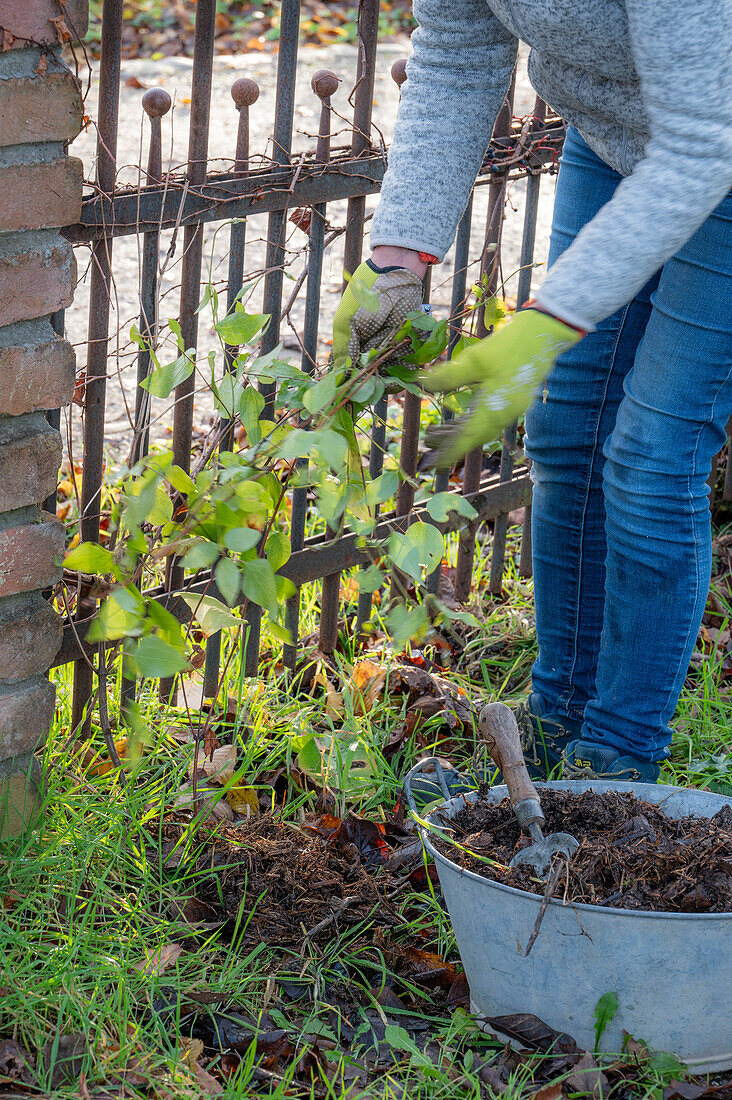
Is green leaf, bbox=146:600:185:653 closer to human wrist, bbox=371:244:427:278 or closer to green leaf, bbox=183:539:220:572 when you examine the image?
green leaf, bbox=183:539:220:572

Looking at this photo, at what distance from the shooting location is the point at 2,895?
1.66m

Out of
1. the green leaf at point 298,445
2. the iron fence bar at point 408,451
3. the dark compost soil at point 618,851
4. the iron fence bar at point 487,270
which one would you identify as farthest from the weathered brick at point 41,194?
the dark compost soil at point 618,851

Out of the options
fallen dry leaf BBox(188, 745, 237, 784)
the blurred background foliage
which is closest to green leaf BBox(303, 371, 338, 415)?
fallen dry leaf BBox(188, 745, 237, 784)

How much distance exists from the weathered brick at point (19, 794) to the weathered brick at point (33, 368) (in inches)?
22.6

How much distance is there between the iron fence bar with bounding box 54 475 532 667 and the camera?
193 centimetres

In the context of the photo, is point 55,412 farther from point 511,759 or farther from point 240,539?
point 511,759

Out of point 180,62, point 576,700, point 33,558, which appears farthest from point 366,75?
point 180,62

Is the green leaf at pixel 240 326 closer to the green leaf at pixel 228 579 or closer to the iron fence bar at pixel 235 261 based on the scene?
the iron fence bar at pixel 235 261

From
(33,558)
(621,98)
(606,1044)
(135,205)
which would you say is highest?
(621,98)

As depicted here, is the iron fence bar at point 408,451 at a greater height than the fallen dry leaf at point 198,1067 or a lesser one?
greater

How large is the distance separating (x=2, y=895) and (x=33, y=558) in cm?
51

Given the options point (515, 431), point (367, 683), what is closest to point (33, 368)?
point (367, 683)

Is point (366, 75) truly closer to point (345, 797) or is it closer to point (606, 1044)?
point (345, 797)

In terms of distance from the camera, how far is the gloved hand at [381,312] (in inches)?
64.4
